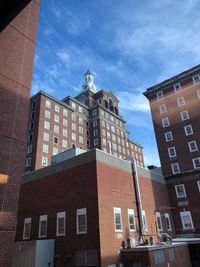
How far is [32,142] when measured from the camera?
2325 inches

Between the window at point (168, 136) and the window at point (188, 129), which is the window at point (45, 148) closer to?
the window at point (168, 136)

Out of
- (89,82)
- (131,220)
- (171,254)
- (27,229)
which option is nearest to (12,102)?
(131,220)

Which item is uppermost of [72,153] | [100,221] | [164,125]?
[164,125]

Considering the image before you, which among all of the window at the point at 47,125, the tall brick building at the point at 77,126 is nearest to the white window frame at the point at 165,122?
the tall brick building at the point at 77,126

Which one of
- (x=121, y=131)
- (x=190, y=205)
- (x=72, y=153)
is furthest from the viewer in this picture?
(x=121, y=131)

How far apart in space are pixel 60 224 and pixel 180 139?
28.3 meters

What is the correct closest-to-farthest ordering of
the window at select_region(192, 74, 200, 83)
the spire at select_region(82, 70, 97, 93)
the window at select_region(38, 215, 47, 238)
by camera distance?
the window at select_region(38, 215, 47, 238) < the window at select_region(192, 74, 200, 83) < the spire at select_region(82, 70, 97, 93)

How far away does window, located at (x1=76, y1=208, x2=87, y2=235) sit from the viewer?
24578 mm

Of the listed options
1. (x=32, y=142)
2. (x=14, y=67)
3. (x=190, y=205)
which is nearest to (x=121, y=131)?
(x=32, y=142)

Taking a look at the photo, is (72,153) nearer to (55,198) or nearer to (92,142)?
(55,198)

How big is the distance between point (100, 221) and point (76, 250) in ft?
13.2

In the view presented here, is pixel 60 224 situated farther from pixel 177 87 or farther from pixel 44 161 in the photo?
pixel 177 87

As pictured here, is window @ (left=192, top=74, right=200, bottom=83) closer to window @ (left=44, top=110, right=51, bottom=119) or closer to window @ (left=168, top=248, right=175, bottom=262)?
window @ (left=168, top=248, right=175, bottom=262)

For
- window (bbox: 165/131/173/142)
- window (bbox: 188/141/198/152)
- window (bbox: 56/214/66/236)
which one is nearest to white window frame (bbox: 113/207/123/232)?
window (bbox: 56/214/66/236)
